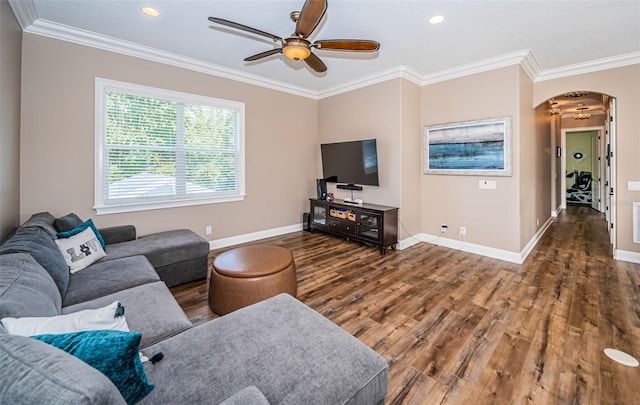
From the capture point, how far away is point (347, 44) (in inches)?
104

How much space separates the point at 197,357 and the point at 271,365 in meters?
0.32

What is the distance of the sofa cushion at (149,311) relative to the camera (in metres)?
1.49

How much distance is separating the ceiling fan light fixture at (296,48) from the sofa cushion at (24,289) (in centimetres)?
239

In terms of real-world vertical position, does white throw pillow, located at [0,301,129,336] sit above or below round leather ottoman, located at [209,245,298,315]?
above

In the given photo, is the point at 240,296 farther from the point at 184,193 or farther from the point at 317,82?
the point at 317,82

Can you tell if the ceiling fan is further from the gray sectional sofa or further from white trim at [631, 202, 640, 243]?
white trim at [631, 202, 640, 243]

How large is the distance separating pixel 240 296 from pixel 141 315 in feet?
2.77

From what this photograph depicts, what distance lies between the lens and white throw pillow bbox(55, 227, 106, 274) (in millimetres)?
2357

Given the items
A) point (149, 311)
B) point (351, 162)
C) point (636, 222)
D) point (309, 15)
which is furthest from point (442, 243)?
point (149, 311)

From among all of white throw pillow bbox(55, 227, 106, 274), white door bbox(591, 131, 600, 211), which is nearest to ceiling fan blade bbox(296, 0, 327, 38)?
white throw pillow bbox(55, 227, 106, 274)

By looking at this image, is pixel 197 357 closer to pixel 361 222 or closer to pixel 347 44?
pixel 347 44

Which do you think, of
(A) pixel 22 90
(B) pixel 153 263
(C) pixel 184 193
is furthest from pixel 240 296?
(A) pixel 22 90

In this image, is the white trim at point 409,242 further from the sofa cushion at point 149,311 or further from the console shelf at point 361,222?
the sofa cushion at point 149,311

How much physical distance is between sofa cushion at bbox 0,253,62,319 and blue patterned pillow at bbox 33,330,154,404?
499 millimetres
